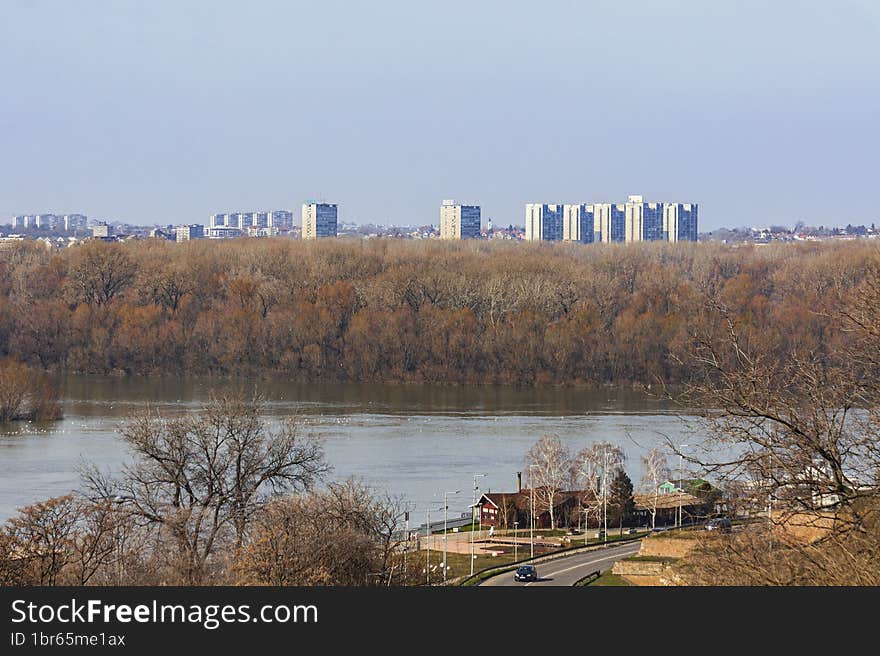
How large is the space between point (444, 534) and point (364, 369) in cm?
1760

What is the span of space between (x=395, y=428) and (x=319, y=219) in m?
63.7

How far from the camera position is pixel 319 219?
81.7m

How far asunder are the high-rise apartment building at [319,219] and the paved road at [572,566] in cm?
6966

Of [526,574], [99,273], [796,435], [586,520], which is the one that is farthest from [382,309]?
[796,435]

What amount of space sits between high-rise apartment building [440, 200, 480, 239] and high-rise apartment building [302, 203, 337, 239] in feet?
22.6

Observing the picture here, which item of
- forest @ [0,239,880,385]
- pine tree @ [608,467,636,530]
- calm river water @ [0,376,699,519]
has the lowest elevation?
pine tree @ [608,467,636,530]

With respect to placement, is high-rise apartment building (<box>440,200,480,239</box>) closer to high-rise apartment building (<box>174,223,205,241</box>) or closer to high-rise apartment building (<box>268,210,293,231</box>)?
high-rise apartment building (<box>174,223,205,241</box>)

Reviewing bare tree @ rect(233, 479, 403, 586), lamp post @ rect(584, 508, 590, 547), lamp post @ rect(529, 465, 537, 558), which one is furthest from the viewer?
lamp post @ rect(584, 508, 590, 547)

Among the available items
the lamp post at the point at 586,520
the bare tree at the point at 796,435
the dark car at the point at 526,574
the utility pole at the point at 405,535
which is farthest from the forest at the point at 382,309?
the bare tree at the point at 796,435

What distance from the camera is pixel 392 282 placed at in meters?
33.9

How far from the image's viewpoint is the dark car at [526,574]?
1048 cm

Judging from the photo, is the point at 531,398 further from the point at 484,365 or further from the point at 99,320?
the point at 99,320

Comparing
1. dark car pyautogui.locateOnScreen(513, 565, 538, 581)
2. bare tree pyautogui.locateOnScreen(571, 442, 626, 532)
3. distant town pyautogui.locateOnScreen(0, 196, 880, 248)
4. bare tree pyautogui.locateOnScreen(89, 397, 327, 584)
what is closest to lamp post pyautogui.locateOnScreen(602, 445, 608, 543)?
bare tree pyautogui.locateOnScreen(571, 442, 626, 532)

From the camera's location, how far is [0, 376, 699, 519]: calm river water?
14125mm
